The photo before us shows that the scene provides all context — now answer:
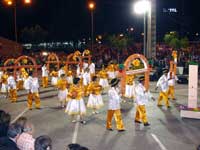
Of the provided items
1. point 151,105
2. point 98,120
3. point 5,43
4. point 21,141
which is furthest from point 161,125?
point 5,43

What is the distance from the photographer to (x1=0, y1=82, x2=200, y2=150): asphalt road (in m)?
10.5

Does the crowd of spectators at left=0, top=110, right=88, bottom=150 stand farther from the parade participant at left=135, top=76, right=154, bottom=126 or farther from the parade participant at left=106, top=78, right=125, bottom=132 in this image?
the parade participant at left=135, top=76, right=154, bottom=126

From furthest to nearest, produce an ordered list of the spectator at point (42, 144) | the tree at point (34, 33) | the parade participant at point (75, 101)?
the tree at point (34, 33) → the parade participant at point (75, 101) → the spectator at point (42, 144)

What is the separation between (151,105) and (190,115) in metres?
3.04

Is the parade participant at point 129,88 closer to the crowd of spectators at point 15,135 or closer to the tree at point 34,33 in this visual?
the crowd of spectators at point 15,135

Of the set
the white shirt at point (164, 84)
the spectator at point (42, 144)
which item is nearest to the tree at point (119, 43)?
the white shirt at point (164, 84)

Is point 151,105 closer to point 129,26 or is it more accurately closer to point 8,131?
point 8,131

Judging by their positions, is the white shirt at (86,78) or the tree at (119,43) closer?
the white shirt at (86,78)

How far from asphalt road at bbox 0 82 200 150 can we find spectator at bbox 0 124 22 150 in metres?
4.36

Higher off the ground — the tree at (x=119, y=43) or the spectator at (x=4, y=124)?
the tree at (x=119, y=43)

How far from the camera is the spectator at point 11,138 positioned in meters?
5.43

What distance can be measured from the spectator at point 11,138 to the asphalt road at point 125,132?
14.3ft

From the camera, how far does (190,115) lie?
1379 centimetres

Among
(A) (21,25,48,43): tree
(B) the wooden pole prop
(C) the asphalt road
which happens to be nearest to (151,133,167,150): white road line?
(C) the asphalt road
